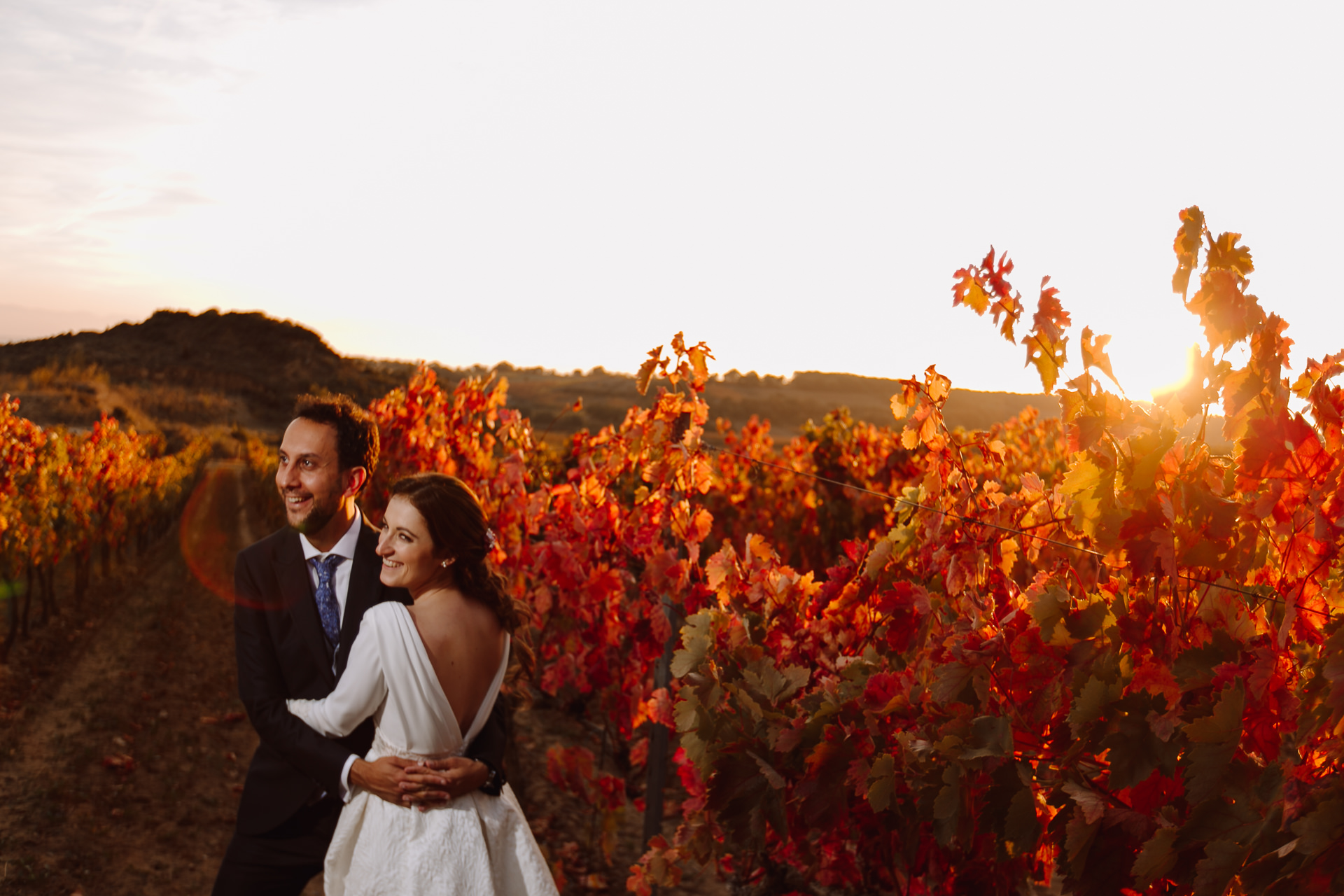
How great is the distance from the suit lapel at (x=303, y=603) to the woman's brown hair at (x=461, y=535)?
0.41 m

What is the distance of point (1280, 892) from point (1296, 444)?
72 cm

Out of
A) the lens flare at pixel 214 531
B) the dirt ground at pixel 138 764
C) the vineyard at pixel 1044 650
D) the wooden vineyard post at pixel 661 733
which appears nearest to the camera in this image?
the vineyard at pixel 1044 650

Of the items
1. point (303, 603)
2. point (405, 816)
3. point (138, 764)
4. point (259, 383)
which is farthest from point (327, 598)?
point (259, 383)

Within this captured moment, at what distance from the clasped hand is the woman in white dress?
2cm

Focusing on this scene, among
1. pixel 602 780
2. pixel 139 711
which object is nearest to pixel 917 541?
pixel 602 780

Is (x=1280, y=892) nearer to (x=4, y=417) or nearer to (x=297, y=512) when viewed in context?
(x=297, y=512)

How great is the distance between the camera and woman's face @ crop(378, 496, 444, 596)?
2.25 meters

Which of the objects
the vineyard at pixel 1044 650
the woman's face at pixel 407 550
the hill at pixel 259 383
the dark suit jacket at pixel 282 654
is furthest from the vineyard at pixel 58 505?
the hill at pixel 259 383

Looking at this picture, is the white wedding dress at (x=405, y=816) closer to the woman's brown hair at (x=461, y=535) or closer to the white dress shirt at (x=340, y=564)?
the woman's brown hair at (x=461, y=535)

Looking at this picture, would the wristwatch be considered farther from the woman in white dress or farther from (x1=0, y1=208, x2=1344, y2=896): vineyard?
(x1=0, y1=208, x2=1344, y2=896): vineyard

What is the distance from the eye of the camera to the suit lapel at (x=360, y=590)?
2473 mm

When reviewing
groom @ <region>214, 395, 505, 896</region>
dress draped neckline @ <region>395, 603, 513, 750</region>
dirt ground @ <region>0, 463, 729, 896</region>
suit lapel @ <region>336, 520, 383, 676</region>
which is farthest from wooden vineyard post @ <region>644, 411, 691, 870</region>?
dress draped neckline @ <region>395, 603, 513, 750</region>

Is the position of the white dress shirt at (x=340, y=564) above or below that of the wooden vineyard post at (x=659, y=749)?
above

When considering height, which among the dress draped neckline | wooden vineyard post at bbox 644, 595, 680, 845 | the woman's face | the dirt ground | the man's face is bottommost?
the dirt ground
